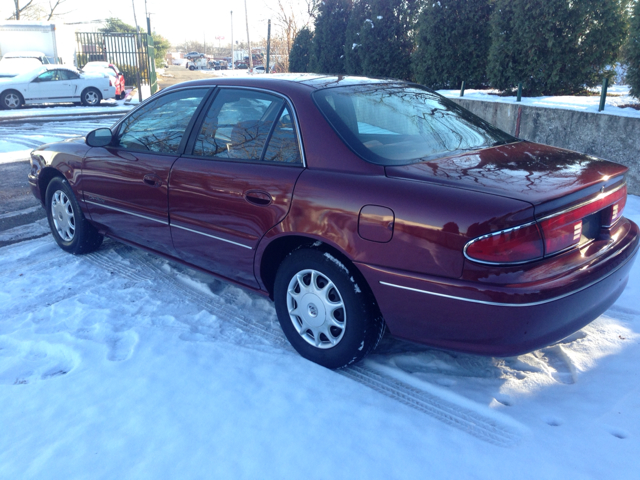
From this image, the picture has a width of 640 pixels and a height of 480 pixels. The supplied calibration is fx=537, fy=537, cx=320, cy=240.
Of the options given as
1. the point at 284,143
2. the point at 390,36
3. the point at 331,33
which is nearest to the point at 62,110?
the point at 331,33

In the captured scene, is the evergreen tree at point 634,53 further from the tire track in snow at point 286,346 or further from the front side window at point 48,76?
the front side window at point 48,76

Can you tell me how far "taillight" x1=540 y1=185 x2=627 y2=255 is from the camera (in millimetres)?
2406

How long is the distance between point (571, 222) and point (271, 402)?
1709mm

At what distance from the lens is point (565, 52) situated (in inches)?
320

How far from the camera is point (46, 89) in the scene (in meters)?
18.4

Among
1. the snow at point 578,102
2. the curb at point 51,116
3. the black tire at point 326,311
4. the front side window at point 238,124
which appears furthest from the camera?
the curb at point 51,116

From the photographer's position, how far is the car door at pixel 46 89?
1822 cm

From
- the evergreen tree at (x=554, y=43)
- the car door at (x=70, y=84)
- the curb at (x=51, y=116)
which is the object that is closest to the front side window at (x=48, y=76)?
the car door at (x=70, y=84)

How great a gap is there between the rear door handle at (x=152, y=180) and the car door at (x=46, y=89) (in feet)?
56.6

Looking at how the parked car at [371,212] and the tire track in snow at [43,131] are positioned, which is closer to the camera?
the parked car at [371,212]

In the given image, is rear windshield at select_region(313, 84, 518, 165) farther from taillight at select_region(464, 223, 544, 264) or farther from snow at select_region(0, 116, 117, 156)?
snow at select_region(0, 116, 117, 156)

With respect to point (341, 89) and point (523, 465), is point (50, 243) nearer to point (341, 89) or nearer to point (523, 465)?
point (341, 89)

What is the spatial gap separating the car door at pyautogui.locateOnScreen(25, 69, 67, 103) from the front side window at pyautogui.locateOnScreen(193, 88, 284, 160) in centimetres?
1763

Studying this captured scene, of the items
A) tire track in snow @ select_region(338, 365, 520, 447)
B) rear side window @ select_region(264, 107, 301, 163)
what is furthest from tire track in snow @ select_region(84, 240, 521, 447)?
rear side window @ select_region(264, 107, 301, 163)
